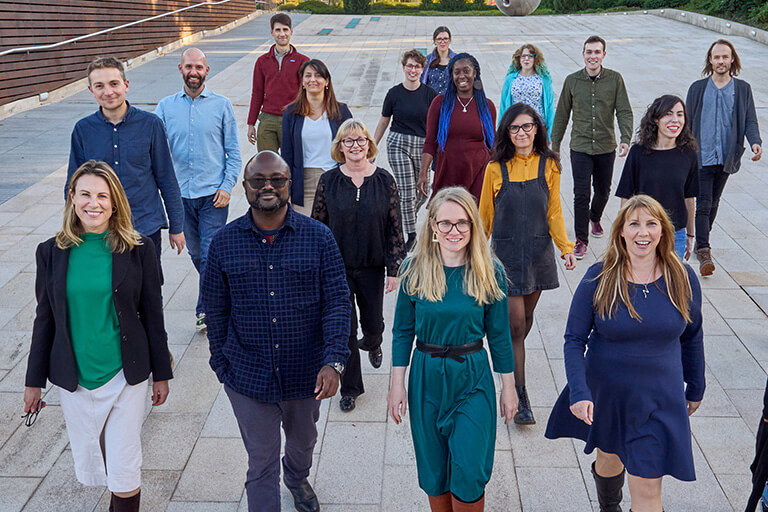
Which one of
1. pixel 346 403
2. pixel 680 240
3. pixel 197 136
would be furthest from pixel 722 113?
pixel 197 136

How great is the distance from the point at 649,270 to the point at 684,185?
7.67 ft

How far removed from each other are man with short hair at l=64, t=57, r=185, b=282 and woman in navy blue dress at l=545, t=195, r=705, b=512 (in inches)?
120

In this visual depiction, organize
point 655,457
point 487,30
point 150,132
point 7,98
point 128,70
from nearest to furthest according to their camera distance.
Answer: point 655,457, point 150,132, point 7,98, point 128,70, point 487,30

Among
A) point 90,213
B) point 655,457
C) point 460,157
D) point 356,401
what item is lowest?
point 356,401

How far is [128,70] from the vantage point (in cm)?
1919

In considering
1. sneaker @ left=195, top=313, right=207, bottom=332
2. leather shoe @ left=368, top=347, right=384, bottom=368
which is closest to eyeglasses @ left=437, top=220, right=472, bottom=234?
leather shoe @ left=368, top=347, right=384, bottom=368

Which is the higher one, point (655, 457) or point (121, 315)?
point (121, 315)

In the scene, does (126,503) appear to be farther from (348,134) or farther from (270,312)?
(348,134)

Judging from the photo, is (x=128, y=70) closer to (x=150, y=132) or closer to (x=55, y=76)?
(x=55, y=76)

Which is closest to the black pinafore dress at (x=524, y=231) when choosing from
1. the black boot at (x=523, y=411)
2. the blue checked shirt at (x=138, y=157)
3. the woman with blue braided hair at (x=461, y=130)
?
the black boot at (x=523, y=411)

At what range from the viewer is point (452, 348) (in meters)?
3.56

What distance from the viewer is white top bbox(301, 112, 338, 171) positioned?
19.7 ft

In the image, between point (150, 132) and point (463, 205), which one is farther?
point (150, 132)

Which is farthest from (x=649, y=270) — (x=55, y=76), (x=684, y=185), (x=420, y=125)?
(x=55, y=76)
